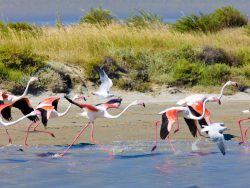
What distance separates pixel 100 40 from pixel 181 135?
639 centimetres

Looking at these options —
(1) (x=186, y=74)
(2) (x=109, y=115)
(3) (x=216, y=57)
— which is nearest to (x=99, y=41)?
(3) (x=216, y=57)

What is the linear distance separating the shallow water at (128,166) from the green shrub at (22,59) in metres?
4.29

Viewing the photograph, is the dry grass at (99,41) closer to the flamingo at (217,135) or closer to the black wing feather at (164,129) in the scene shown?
the black wing feather at (164,129)

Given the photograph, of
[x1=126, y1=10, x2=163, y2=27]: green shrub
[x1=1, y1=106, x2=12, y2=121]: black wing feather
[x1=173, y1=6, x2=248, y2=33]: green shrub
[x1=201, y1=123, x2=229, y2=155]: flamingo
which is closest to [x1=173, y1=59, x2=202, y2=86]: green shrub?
[x1=1, y1=106, x2=12, y2=121]: black wing feather

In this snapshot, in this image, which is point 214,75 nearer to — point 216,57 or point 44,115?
point 216,57

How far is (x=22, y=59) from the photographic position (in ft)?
49.5

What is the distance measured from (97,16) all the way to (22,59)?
10.0 m

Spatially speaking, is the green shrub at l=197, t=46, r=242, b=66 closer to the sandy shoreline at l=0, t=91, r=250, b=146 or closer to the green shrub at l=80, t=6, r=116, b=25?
the sandy shoreline at l=0, t=91, r=250, b=146

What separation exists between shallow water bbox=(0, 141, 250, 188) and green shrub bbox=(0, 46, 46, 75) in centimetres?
429

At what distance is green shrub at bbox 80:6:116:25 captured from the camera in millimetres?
24578

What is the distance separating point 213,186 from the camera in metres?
9.16

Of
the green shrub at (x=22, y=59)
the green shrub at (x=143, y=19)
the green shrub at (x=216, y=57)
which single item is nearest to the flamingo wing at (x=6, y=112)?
the green shrub at (x=22, y=59)

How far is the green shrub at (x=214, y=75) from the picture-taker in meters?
15.5

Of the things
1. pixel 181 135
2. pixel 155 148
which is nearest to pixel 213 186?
pixel 155 148
